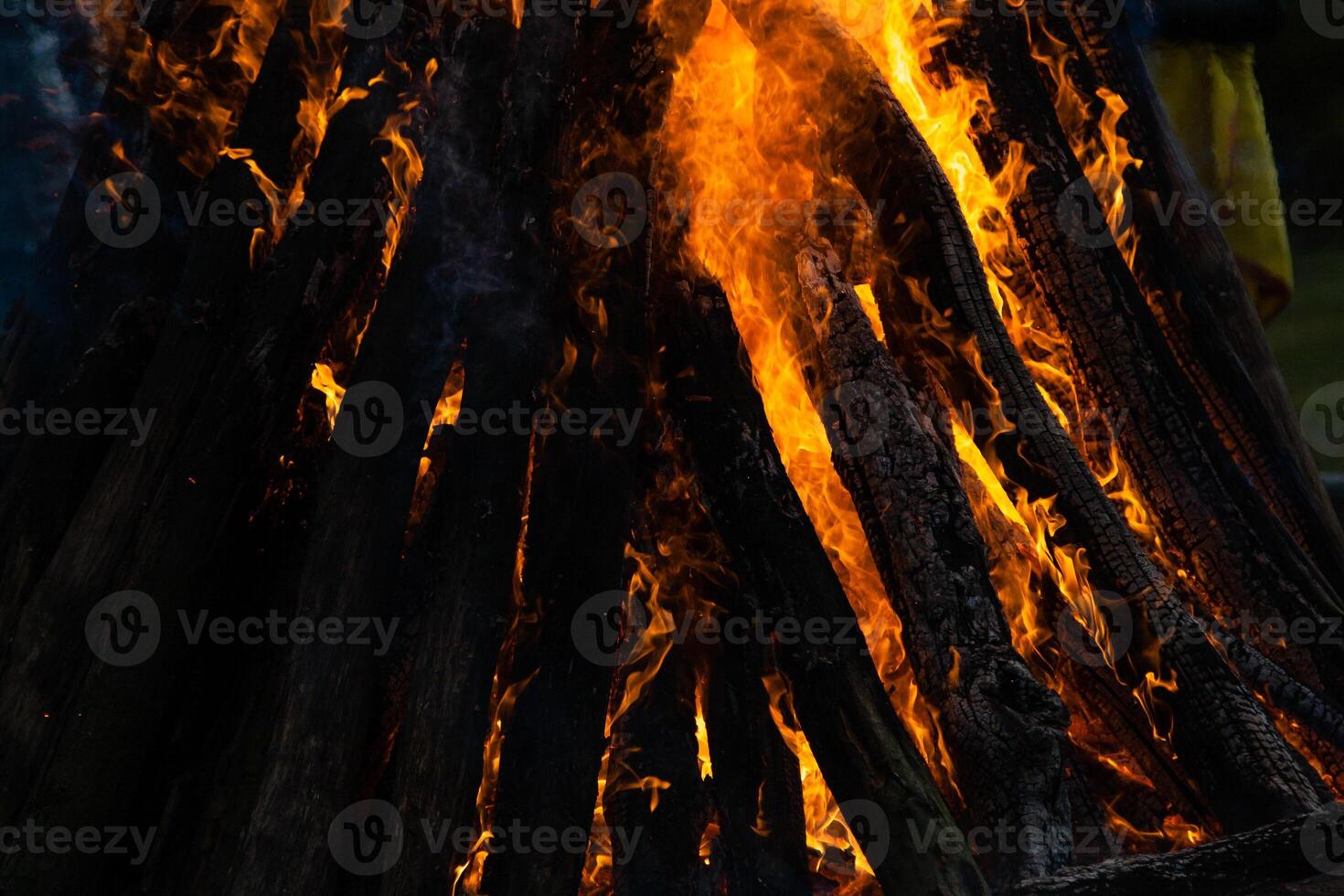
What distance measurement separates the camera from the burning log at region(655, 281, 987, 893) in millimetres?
2871

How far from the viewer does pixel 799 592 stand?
332 cm

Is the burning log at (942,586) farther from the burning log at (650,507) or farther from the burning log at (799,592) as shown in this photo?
the burning log at (799,592)

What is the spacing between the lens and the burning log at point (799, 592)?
2.87 m

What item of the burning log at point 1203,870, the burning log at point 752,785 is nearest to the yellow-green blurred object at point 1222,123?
the burning log at point 1203,870

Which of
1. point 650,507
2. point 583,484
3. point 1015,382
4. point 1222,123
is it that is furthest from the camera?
point 1222,123

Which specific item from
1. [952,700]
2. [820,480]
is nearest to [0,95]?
[820,480]

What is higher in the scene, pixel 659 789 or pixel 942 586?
pixel 942 586

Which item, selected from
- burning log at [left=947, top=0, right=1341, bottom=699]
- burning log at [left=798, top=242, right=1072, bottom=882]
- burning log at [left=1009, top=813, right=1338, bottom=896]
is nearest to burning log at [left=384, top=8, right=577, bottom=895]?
burning log at [left=798, top=242, right=1072, bottom=882]

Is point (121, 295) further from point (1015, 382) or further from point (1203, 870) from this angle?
point (1203, 870)

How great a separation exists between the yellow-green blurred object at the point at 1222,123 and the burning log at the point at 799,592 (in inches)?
189

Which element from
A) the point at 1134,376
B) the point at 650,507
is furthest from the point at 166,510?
the point at 1134,376

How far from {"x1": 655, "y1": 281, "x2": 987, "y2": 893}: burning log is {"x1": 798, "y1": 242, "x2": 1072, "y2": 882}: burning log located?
19cm

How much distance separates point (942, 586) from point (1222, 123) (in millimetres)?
5391

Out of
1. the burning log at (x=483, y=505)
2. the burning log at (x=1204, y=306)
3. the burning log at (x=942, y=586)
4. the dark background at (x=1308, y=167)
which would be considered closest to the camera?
the burning log at (x=483, y=505)
